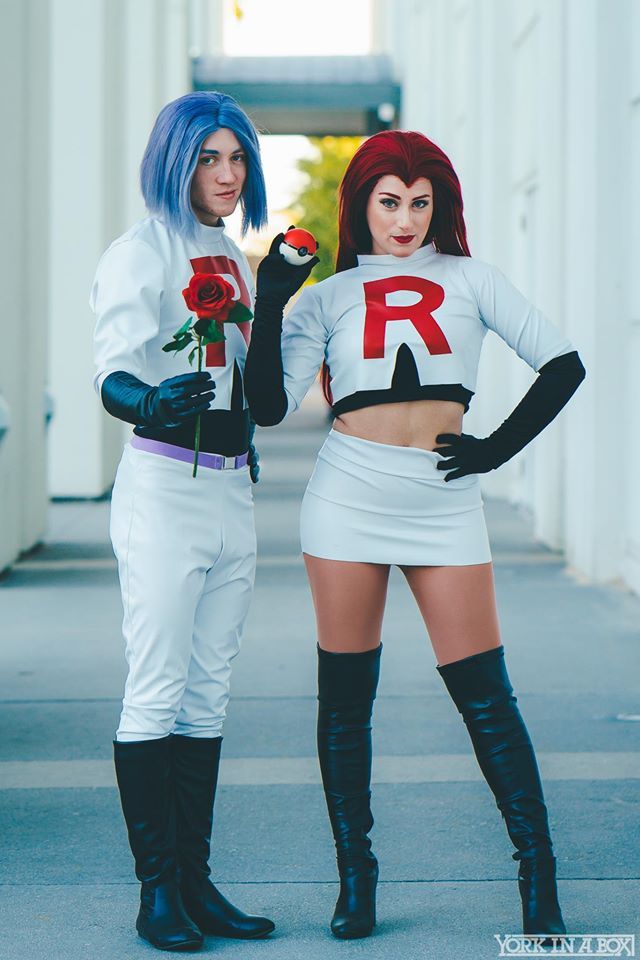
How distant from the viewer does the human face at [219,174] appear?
3250mm

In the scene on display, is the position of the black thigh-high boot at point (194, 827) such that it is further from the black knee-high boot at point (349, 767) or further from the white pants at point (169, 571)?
the black knee-high boot at point (349, 767)

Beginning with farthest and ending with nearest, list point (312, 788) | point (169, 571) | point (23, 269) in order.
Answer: point (23, 269) → point (312, 788) → point (169, 571)

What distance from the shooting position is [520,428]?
333 centimetres

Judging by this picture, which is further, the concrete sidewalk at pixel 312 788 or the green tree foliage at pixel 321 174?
the green tree foliage at pixel 321 174

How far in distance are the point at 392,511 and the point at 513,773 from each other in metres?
0.63

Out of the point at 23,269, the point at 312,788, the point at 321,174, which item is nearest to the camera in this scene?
the point at 312,788

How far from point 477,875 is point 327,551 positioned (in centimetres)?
99

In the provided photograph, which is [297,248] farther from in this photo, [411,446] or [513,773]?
[513,773]

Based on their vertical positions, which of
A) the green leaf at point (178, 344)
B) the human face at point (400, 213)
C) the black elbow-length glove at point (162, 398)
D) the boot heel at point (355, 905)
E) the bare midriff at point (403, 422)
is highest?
the human face at point (400, 213)

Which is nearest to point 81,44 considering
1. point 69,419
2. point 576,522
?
point 69,419

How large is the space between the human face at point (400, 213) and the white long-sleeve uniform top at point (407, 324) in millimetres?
52

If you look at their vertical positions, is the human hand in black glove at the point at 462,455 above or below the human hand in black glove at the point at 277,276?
below

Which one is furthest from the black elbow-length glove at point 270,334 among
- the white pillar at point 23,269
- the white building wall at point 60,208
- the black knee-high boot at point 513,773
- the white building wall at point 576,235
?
the white pillar at point 23,269

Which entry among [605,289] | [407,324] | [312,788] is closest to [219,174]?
[407,324]
